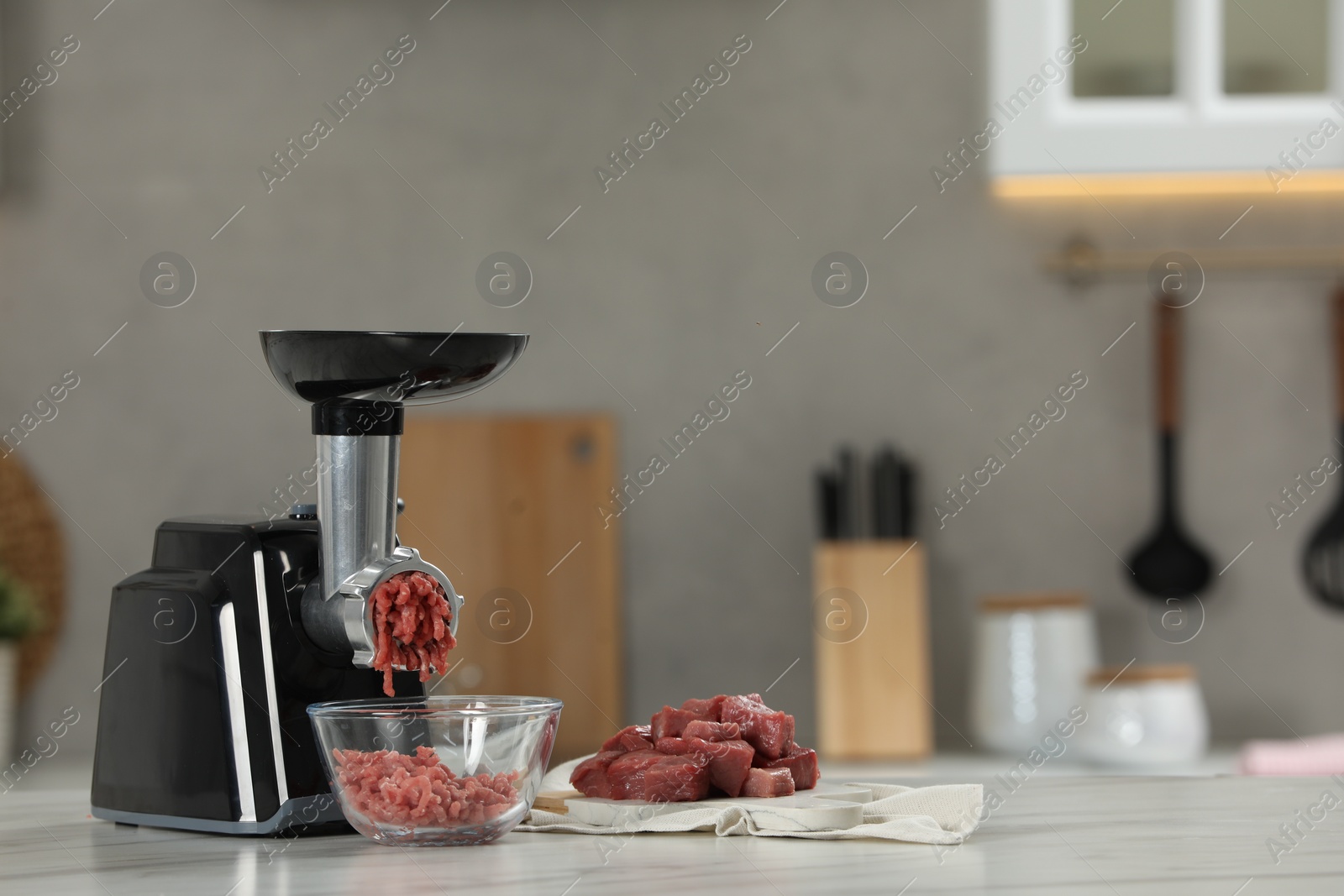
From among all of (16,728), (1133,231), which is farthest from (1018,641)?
(16,728)

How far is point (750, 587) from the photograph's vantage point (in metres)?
2.01

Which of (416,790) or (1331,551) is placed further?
(1331,551)

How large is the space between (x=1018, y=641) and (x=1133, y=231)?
0.64m

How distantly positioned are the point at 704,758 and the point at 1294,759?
4.10 feet

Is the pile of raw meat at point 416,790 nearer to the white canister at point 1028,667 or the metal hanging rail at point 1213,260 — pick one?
the white canister at point 1028,667

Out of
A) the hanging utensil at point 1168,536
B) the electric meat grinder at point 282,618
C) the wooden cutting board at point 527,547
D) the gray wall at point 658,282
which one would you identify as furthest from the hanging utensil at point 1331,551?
the electric meat grinder at point 282,618

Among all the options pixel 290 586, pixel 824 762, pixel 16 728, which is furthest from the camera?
pixel 16 728

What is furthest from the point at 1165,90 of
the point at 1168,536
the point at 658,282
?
the point at 658,282

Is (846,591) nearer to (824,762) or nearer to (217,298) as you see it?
(824,762)

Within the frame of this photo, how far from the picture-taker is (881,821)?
75 centimetres

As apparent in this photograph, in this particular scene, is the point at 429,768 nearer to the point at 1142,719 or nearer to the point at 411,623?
the point at 411,623

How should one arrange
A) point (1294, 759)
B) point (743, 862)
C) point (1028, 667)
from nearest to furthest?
point (743, 862) < point (1294, 759) < point (1028, 667)

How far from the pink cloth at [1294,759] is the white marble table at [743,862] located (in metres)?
1.00

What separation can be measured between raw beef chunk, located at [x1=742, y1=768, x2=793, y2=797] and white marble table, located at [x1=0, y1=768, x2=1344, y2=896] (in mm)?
54
